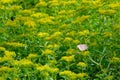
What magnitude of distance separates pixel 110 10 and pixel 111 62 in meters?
0.49

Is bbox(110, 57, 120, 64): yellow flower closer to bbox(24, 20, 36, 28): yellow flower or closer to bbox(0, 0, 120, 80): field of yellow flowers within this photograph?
bbox(0, 0, 120, 80): field of yellow flowers

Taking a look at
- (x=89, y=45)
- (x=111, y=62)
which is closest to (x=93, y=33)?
(x=89, y=45)

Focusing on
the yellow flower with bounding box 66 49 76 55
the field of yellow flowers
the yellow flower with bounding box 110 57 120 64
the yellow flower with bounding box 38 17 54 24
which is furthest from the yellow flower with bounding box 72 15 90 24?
the yellow flower with bounding box 110 57 120 64

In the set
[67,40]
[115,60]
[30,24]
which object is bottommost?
[115,60]

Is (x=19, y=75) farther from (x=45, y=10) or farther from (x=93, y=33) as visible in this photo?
(x=45, y=10)

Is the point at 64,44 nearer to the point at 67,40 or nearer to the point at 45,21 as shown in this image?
the point at 67,40

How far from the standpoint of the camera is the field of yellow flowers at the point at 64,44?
10.2 feet

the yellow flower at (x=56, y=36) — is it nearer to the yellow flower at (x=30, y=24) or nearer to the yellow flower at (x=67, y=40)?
the yellow flower at (x=67, y=40)

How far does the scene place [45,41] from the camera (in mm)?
3508

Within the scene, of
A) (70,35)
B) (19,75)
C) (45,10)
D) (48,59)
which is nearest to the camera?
(19,75)

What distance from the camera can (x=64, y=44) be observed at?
354cm

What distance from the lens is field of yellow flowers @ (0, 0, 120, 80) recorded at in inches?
122

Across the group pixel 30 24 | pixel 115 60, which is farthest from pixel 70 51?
pixel 30 24

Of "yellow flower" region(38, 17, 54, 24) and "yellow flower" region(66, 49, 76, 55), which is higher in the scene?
"yellow flower" region(38, 17, 54, 24)
